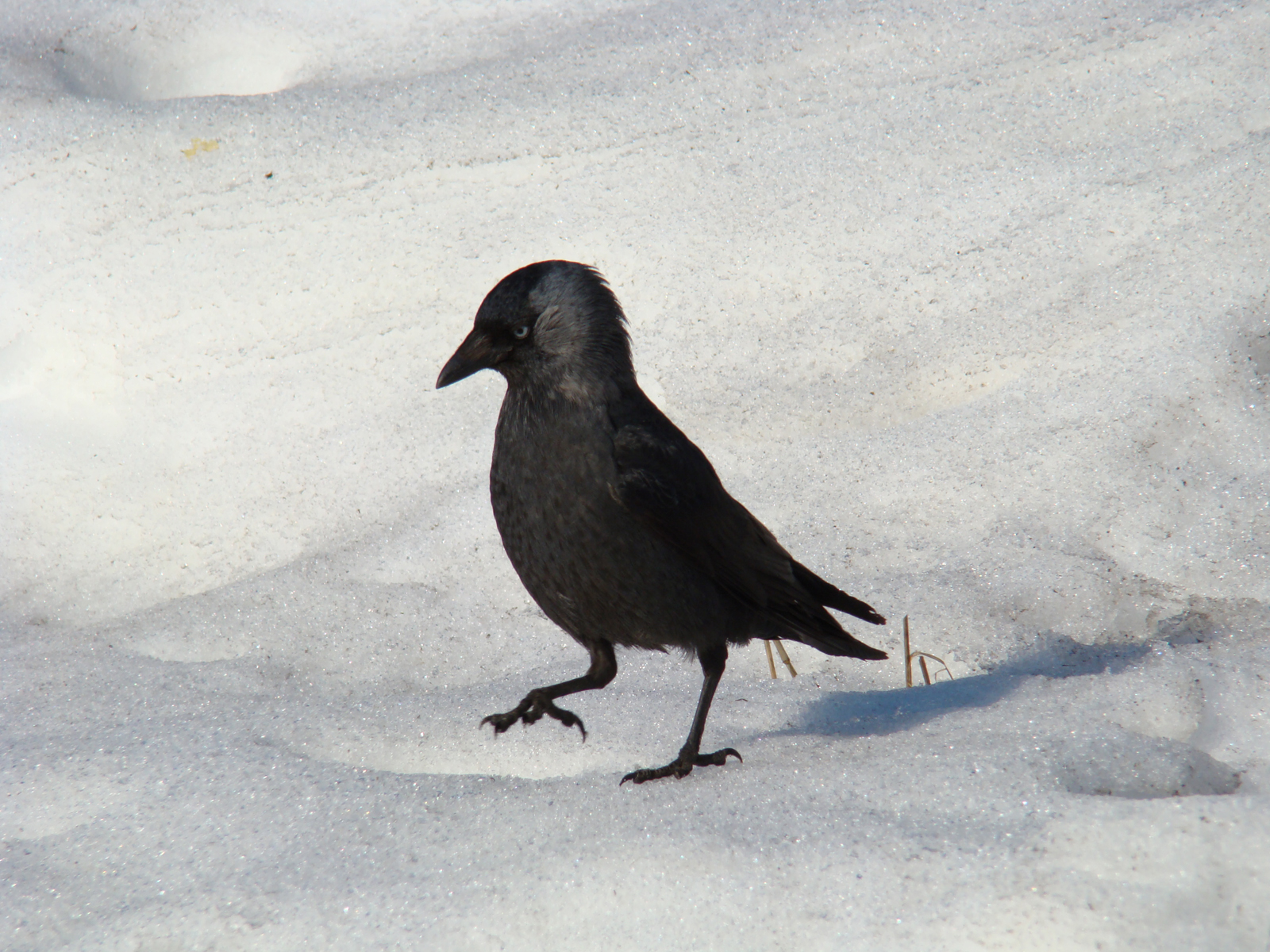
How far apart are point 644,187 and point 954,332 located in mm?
1524

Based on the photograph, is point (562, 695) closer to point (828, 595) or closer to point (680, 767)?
point (680, 767)

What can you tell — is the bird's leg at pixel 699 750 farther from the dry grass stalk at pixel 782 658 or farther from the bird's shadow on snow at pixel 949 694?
the dry grass stalk at pixel 782 658

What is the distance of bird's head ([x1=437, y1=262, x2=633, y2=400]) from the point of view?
8.31 ft

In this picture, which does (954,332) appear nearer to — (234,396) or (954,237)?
(954,237)

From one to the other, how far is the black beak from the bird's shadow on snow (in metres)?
1.28

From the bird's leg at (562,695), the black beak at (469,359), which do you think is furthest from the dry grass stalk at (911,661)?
the black beak at (469,359)

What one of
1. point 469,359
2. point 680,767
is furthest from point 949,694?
point 469,359

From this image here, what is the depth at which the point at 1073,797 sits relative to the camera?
203 cm

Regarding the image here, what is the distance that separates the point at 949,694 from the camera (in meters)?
2.81

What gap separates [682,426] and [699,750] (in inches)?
70.5

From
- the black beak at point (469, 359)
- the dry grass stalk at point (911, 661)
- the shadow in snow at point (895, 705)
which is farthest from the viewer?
the dry grass stalk at point (911, 661)

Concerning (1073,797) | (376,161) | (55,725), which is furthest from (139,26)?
(1073,797)

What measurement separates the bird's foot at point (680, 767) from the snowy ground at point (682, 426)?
0.06 metres

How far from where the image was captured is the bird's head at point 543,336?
2.53 metres
